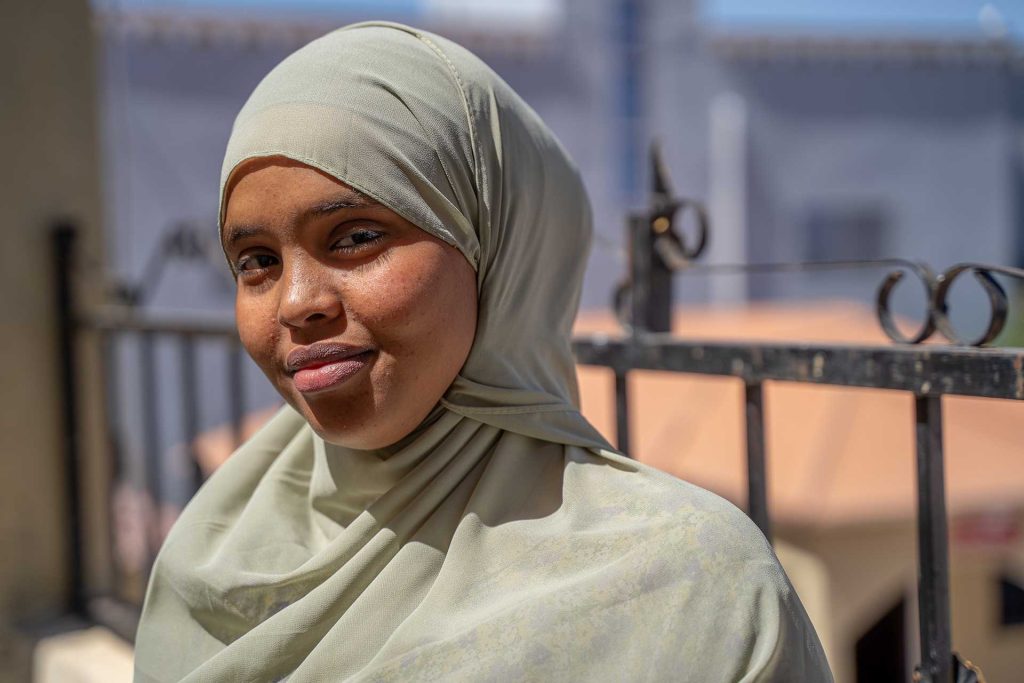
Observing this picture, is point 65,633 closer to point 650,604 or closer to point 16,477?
point 16,477

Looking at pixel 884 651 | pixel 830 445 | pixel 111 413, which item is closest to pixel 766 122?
pixel 884 651

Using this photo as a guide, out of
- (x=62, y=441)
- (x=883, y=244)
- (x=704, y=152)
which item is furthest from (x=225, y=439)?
(x=883, y=244)

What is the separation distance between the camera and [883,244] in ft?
54.2

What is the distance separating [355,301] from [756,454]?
65 centimetres

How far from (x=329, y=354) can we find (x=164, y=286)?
1294cm

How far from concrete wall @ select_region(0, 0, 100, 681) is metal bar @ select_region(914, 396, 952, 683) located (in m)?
2.35

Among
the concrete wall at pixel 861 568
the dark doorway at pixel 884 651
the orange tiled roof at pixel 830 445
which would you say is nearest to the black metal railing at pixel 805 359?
the orange tiled roof at pixel 830 445

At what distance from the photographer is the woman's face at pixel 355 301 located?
43.0 inches

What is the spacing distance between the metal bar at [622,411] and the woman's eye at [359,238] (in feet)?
2.23

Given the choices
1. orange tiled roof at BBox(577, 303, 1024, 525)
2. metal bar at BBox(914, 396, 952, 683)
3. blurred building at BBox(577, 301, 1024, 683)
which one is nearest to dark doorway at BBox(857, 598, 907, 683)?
blurred building at BBox(577, 301, 1024, 683)

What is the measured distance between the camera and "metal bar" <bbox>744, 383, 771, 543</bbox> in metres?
1.44

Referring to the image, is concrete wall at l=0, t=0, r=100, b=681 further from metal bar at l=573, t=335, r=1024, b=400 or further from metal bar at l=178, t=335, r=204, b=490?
metal bar at l=573, t=335, r=1024, b=400

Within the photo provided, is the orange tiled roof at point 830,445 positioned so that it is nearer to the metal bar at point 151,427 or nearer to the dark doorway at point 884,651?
the dark doorway at point 884,651

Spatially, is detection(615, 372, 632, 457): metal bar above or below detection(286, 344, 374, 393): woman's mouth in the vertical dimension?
below
